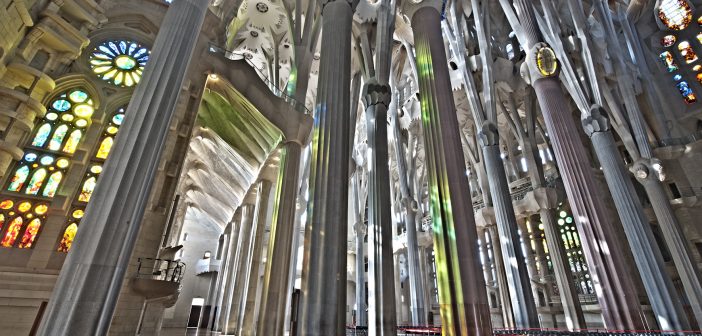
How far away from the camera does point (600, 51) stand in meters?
14.0

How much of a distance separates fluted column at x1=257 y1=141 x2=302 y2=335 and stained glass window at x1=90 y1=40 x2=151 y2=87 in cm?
530

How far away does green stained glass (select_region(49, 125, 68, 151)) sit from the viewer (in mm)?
8422

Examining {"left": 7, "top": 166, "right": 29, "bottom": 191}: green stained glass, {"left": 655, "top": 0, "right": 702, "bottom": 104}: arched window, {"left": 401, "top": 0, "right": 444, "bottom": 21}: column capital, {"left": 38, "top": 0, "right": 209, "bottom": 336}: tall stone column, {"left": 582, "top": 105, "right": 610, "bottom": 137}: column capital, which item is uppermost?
{"left": 655, "top": 0, "right": 702, "bottom": 104}: arched window

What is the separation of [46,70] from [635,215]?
15.5m

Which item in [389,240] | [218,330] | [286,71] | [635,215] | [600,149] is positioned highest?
[286,71]

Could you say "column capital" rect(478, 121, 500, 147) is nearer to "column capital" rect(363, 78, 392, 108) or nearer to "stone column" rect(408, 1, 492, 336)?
"column capital" rect(363, 78, 392, 108)

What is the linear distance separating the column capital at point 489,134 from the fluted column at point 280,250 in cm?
731

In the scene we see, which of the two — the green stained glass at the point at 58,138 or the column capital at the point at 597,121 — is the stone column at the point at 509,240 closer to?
the column capital at the point at 597,121

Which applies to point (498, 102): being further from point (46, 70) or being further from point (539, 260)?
point (46, 70)

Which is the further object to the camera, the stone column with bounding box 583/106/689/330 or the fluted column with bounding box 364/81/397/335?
the stone column with bounding box 583/106/689/330

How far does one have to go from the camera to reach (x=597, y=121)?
37.8ft

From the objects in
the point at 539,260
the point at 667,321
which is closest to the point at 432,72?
the point at 667,321

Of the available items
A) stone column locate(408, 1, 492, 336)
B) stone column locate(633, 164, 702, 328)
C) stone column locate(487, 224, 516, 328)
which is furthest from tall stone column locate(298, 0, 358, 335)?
stone column locate(487, 224, 516, 328)

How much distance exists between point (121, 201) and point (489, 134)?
40.0 feet
